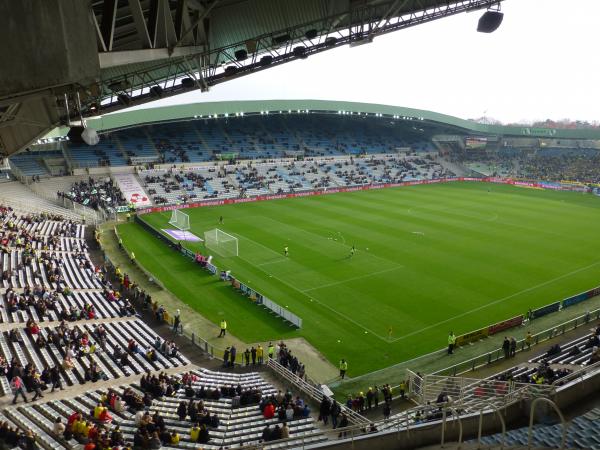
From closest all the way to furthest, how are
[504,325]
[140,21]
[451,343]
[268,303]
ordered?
[140,21] → [451,343] → [504,325] → [268,303]

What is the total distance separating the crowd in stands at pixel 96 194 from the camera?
181 feet

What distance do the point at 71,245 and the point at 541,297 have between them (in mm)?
34625

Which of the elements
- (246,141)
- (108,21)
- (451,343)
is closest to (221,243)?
(451,343)

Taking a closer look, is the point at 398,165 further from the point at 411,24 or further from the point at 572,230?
Answer: the point at 411,24

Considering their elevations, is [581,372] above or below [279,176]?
below

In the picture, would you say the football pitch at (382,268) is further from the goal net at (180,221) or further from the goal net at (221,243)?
the goal net at (180,221)

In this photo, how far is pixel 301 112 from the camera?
79125 mm

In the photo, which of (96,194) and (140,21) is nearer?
(140,21)

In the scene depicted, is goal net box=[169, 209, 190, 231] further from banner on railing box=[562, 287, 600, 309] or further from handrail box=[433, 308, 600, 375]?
banner on railing box=[562, 287, 600, 309]

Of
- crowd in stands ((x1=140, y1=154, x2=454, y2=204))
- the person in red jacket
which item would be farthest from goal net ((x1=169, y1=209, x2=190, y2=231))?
the person in red jacket

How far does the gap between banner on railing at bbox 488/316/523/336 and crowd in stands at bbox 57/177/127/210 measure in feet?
144

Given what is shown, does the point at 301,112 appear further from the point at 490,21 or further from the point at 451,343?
the point at 490,21

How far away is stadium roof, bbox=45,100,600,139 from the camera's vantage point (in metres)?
64.9

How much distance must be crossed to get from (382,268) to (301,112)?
4985cm
